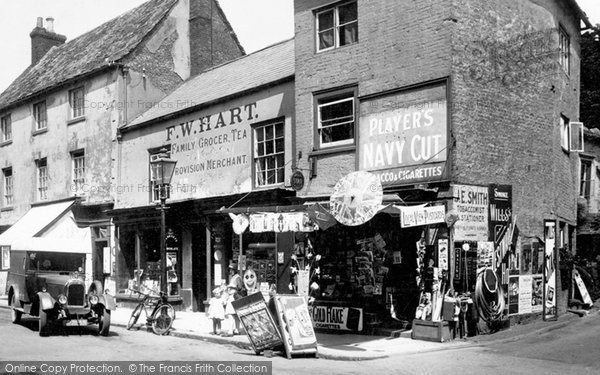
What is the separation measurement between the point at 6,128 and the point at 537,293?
23797mm

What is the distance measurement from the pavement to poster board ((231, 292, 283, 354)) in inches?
34.1

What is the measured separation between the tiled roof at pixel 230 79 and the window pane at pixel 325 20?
65.0 inches

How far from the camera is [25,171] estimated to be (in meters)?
28.4

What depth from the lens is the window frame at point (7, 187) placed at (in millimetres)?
29627

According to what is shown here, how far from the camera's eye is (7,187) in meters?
30.0

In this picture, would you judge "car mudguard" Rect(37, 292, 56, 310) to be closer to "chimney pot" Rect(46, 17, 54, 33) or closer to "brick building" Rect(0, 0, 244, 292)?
"brick building" Rect(0, 0, 244, 292)

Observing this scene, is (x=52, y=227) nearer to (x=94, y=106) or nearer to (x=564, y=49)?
(x=94, y=106)

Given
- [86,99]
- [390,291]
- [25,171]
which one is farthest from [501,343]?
[25,171]

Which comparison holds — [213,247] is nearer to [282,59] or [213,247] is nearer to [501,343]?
[282,59]

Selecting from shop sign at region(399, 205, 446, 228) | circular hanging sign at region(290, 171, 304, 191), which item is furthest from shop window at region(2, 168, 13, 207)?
shop sign at region(399, 205, 446, 228)

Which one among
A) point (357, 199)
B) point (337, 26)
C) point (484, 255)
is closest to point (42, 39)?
point (337, 26)

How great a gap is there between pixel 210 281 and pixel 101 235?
628cm

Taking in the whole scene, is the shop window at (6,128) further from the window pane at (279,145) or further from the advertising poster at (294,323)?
the advertising poster at (294,323)

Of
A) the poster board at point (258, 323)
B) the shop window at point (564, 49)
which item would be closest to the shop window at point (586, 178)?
the shop window at point (564, 49)
